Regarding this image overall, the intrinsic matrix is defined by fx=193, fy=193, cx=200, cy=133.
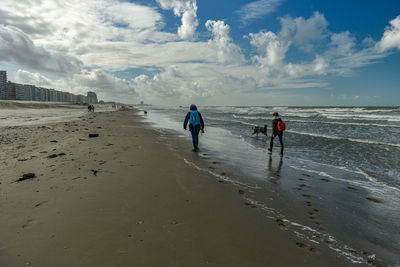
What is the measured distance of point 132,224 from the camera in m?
3.23

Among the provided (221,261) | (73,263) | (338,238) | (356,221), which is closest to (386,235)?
(356,221)

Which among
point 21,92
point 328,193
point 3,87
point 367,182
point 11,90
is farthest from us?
point 21,92

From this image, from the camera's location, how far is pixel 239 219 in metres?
3.67

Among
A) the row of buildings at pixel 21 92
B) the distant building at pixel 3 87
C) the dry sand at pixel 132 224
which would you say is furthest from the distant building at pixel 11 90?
the dry sand at pixel 132 224

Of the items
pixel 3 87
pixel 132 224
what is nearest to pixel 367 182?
pixel 132 224

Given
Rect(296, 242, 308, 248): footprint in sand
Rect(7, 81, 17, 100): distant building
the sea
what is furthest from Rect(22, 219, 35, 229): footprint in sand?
Rect(7, 81, 17, 100): distant building

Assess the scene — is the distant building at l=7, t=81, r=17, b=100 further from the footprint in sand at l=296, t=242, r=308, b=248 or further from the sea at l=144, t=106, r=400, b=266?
the footprint in sand at l=296, t=242, r=308, b=248

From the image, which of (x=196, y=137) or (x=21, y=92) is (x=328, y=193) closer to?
(x=196, y=137)

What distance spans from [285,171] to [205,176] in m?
3.27

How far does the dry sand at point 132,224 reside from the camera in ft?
8.38

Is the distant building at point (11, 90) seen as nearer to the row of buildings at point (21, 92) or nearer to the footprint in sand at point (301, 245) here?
the row of buildings at point (21, 92)

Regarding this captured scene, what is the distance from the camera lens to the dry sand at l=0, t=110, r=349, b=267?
255 cm

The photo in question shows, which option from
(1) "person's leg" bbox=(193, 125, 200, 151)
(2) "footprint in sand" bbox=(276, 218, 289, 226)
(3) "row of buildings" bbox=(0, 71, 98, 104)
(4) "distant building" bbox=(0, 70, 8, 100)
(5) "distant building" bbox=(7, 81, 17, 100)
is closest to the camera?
(2) "footprint in sand" bbox=(276, 218, 289, 226)

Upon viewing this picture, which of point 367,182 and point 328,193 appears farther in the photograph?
point 367,182
